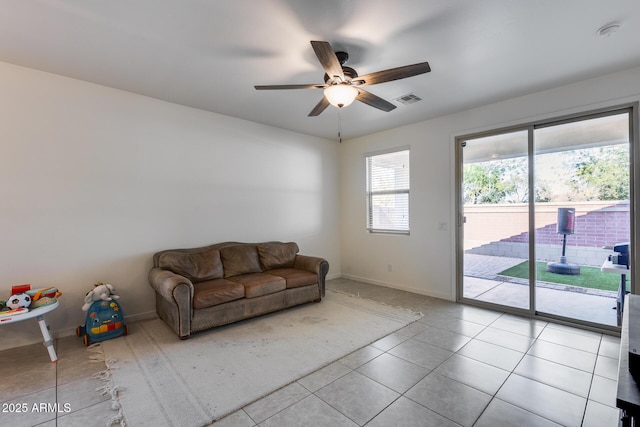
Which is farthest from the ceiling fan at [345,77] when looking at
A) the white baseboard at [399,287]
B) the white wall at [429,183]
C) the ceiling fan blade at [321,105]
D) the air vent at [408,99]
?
the white baseboard at [399,287]

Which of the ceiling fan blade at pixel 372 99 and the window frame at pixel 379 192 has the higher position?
the ceiling fan blade at pixel 372 99

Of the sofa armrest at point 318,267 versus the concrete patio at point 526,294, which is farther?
the sofa armrest at point 318,267

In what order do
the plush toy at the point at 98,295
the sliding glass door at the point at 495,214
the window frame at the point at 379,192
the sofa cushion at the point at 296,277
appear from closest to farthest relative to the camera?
the plush toy at the point at 98,295
the sliding glass door at the point at 495,214
the sofa cushion at the point at 296,277
the window frame at the point at 379,192

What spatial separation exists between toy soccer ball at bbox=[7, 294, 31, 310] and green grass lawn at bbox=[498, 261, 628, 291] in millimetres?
5272

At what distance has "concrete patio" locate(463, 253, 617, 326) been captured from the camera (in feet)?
10.5

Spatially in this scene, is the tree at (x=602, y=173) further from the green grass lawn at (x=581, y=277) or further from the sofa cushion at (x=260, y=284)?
the sofa cushion at (x=260, y=284)

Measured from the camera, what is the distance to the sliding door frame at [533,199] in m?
2.92

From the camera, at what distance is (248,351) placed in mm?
2691

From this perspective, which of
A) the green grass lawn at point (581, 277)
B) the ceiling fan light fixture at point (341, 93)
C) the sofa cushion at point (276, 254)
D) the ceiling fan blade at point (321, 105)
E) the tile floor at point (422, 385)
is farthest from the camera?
the sofa cushion at point (276, 254)

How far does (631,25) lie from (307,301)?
4.10 m

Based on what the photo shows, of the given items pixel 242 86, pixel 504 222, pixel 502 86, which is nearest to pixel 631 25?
pixel 502 86

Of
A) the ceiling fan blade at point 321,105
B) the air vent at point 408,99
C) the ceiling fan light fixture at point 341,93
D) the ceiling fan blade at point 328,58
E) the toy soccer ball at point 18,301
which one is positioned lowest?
the toy soccer ball at point 18,301

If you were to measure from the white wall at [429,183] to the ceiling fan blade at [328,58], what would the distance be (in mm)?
2044

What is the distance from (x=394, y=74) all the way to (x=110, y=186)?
10.6 ft
